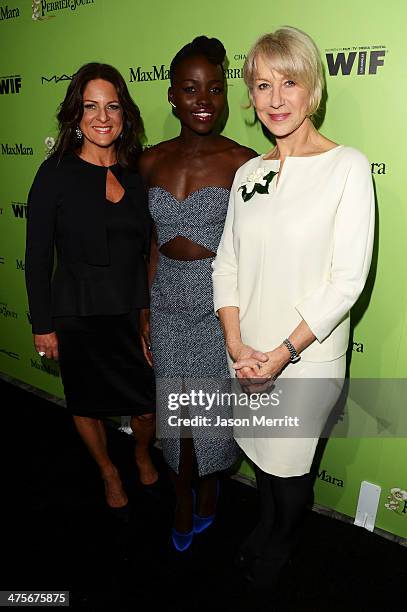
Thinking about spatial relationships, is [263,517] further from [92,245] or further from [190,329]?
[92,245]

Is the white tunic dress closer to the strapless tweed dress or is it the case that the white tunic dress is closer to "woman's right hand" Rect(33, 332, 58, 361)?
the strapless tweed dress

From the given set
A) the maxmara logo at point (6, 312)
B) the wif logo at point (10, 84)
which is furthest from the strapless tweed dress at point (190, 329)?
the maxmara logo at point (6, 312)

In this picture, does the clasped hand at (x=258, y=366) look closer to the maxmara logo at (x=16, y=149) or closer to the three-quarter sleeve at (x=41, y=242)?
the three-quarter sleeve at (x=41, y=242)

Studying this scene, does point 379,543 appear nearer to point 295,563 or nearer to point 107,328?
point 295,563

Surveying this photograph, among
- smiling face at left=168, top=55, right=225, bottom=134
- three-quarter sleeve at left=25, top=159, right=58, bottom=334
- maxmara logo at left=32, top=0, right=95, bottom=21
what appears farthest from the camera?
maxmara logo at left=32, top=0, right=95, bottom=21

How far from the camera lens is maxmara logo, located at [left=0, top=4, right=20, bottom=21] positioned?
9.72 feet

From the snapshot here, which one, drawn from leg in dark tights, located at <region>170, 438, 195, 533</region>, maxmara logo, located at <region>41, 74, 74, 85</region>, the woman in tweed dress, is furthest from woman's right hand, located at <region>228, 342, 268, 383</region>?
maxmara logo, located at <region>41, 74, 74, 85</region>

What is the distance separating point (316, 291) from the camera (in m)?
1.54

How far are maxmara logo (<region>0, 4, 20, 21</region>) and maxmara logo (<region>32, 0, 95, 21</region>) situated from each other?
163 mm

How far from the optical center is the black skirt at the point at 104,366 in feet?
7.13

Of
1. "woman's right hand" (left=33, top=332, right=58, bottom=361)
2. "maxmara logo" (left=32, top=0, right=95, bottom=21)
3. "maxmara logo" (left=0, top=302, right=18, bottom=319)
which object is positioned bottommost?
"maxmara logo" (left=0, top=302, right=18, bottom=319)

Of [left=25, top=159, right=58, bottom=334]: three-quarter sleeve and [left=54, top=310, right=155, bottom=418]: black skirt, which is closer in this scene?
[left=25, top=159, right=58, bottom=334]: three-quarter sleeve

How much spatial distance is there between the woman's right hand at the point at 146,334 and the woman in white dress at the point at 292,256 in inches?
19.3

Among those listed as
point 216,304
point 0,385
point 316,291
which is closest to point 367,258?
point 316,291
